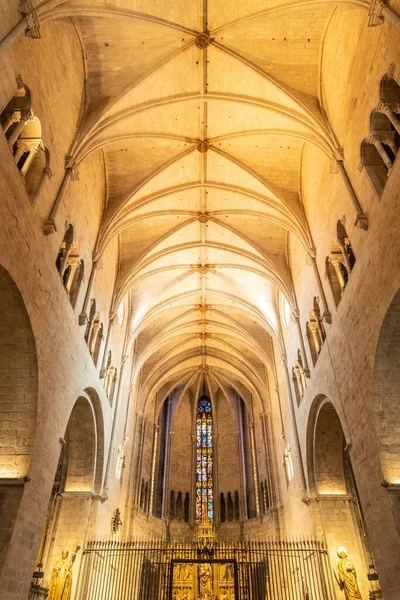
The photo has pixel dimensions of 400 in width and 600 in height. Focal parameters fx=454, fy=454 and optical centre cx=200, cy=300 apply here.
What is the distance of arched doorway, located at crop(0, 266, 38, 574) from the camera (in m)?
9.29

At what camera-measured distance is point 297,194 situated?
1658 cm

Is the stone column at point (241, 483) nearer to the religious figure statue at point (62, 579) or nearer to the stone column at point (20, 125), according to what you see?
the religious figure statue at point (62, 579)

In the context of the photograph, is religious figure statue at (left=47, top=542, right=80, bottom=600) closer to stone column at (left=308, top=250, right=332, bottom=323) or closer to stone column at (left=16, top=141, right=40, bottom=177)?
stone column at (left=308, top=250, right=332, bottom=323)

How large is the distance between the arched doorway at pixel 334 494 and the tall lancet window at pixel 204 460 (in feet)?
39.2

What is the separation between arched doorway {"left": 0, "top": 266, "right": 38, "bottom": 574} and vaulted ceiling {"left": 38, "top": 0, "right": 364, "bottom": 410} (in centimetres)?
536

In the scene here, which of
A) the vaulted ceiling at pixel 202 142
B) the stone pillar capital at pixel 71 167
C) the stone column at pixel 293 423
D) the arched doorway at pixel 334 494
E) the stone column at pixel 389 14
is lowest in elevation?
the arched doorway at pixel 334 494

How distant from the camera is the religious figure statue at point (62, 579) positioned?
13227mm

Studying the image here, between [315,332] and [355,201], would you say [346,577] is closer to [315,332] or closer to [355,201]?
[315,332]

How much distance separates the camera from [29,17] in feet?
29.1

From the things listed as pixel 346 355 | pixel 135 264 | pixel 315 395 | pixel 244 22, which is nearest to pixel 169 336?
pixel 135 264

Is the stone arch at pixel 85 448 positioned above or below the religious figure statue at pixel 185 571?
above

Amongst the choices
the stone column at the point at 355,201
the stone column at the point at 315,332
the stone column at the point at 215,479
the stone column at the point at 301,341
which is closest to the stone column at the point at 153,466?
the stone column at the point at 215,479

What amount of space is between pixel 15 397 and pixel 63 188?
532cm

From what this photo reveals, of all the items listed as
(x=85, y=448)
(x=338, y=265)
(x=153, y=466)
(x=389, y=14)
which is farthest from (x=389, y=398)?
(x=153, y=466)
